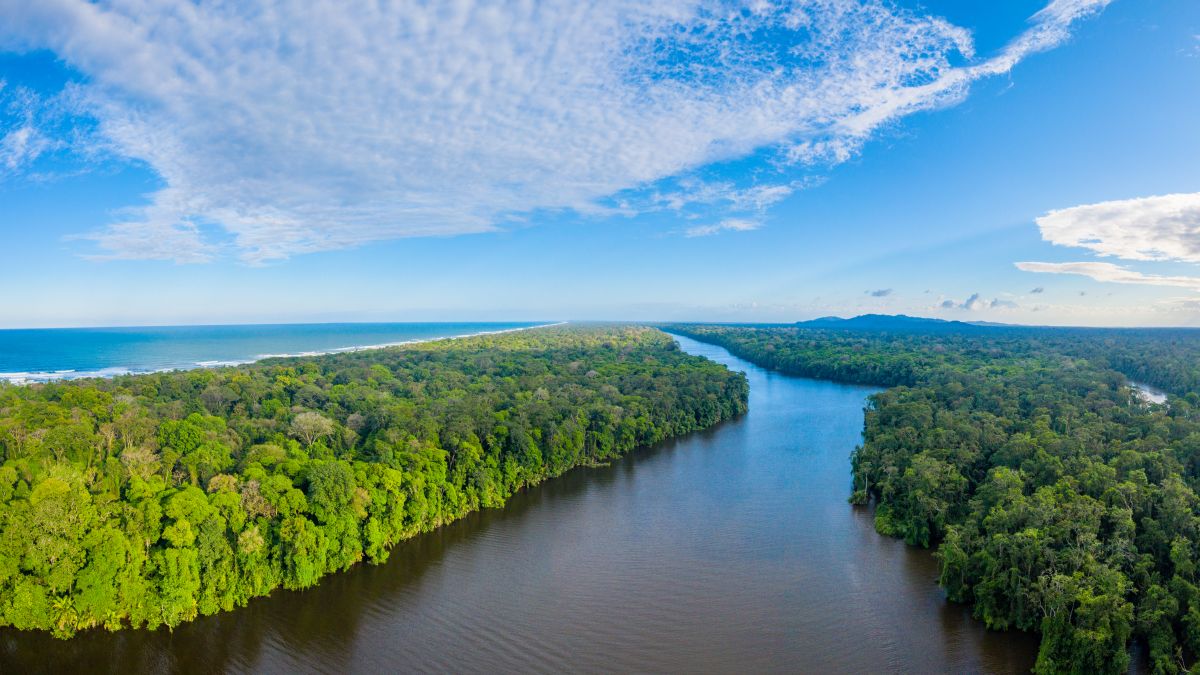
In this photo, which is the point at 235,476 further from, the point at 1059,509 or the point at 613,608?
the point at 1059,509

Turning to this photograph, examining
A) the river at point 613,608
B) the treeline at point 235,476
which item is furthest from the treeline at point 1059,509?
the treeline at point 235,476

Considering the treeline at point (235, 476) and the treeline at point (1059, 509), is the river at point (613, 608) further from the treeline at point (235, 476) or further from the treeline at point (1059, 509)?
the treeline at point (1059, 509)

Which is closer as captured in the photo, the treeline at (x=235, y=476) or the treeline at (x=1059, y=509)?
the treeline at (x=1059, y=509)

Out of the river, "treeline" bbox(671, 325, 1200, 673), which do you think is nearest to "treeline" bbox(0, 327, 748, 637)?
the river

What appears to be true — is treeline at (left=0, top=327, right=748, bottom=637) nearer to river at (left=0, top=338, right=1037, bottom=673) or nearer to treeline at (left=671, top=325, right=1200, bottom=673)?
river at (left=0, top=338, right=1037, bottom=673)

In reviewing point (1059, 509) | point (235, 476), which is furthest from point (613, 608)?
point (1059, 509)

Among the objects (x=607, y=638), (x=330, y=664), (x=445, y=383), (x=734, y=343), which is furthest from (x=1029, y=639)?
(x=734, y=343)
